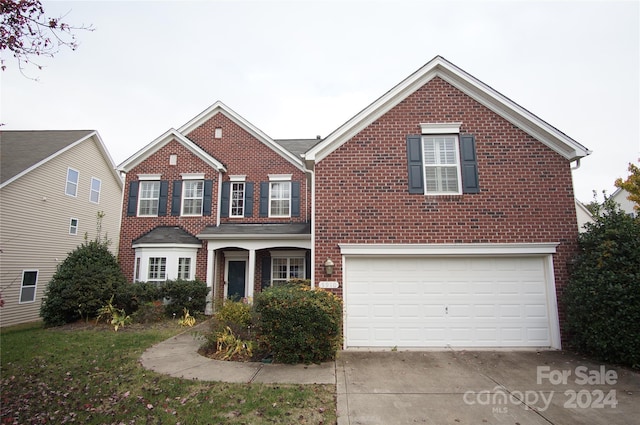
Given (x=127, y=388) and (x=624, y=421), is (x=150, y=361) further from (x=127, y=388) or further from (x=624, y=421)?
(x=624, y=421)

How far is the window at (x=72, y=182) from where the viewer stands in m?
16.2

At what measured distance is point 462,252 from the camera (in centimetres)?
826

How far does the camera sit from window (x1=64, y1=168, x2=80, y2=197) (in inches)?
639

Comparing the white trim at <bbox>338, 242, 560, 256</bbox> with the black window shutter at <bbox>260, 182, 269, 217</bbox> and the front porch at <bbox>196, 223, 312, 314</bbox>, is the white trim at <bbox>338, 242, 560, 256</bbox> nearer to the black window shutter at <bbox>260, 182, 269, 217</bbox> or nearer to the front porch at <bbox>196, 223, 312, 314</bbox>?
the front porch at <bbox>196, 223, 312, 314</bbox>

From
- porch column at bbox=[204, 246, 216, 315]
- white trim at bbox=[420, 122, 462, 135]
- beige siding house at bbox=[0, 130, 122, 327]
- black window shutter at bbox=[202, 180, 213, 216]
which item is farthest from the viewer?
black window shutter at bbox=[202, 180, 213, 216]

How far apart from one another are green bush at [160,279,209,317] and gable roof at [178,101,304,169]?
718cm

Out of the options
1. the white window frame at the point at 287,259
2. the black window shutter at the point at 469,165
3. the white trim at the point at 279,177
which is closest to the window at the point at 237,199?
the white trim at the point at 279,177

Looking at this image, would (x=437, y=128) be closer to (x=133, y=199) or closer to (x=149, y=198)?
(x=149, y=198)

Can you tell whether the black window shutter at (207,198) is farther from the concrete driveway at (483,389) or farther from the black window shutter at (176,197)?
the concrete driveway at (483,389)

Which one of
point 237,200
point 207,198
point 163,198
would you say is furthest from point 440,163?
point 163,198

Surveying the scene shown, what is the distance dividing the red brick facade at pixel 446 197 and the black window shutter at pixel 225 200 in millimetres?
7745

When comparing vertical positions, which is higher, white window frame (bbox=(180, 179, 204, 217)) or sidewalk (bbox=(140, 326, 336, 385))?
→ white window frame (bbox=(180, 179, 204, 217))

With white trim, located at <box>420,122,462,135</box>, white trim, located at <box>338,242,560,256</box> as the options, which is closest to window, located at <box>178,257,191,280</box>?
white trim, located at <box>338,242,560,256</box>

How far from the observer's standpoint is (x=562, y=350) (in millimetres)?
7805
